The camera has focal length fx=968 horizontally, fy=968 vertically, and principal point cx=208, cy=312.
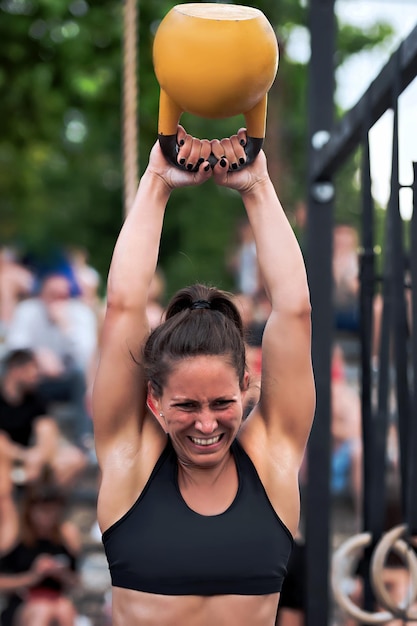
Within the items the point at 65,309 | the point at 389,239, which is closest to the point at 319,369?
the point at 389,239

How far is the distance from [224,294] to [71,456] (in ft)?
10.8

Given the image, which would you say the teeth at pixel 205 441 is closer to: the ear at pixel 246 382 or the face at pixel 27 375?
the ear at pixel 246 382

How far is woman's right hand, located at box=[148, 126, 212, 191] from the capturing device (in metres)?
1.68

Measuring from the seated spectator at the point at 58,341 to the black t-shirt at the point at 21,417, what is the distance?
1.87 feet

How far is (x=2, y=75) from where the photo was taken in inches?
237

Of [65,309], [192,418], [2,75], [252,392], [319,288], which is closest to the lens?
[192,418]

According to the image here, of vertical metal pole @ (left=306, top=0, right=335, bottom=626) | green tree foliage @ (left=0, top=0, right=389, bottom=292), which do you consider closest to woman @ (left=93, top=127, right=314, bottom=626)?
green tree foliage @ (left=0, top=0, right=389, bottom=292)

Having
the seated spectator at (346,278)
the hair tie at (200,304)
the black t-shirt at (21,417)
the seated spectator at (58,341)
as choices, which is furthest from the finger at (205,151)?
the seated spectator at (346,278)

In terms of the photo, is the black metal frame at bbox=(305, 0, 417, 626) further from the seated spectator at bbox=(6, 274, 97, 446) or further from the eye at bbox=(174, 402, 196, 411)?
the seated spectator at bbox=(6, 274, 97, 446)

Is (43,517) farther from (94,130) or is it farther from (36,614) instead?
(94,130)

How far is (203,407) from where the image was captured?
5.23 ft

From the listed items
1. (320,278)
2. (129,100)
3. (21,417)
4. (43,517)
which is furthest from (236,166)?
(21,417)

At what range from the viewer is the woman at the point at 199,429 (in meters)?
1.63

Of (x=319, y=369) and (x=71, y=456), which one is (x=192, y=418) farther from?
(x=71, y=456)
